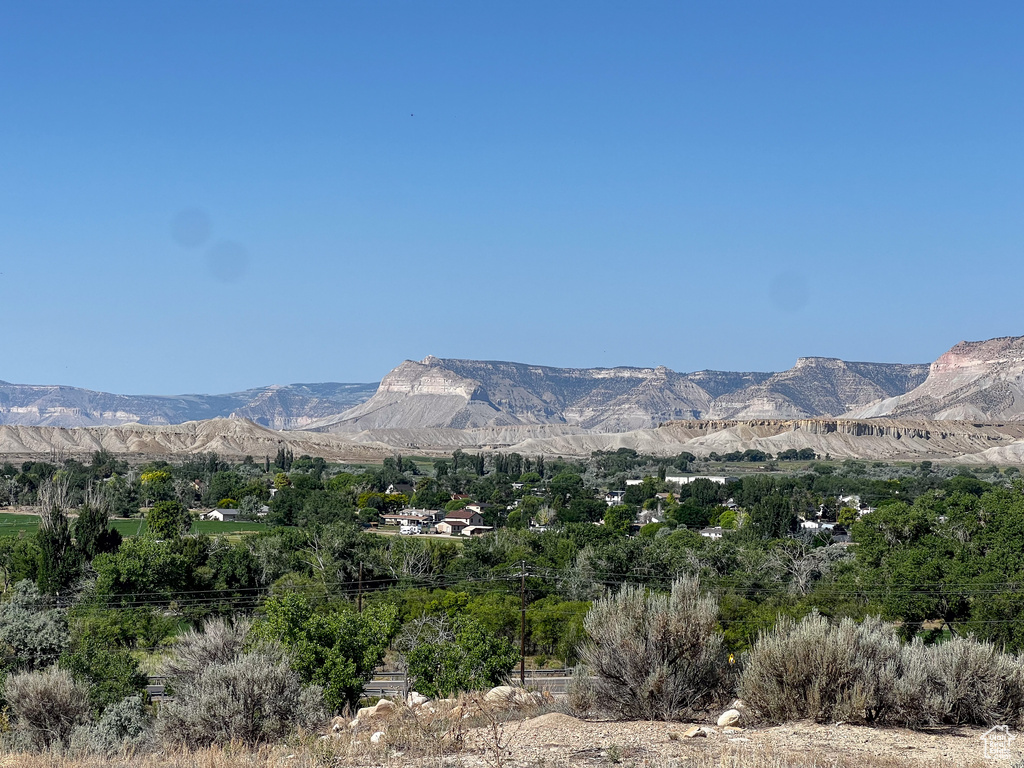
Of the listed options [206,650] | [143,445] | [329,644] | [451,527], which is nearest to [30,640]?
[329,644]

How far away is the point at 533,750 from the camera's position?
1307cm

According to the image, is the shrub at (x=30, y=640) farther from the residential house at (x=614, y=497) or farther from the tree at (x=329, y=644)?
the residential house at (x=614, y=497)

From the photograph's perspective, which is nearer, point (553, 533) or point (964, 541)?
point (964, 541)

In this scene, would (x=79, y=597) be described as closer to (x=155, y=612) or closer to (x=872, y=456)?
(x=155, y=612)

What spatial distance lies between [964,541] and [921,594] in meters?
7.94

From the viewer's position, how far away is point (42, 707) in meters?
17.3

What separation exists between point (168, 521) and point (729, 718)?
57.6 meters

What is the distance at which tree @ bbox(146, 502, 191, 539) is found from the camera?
208ft

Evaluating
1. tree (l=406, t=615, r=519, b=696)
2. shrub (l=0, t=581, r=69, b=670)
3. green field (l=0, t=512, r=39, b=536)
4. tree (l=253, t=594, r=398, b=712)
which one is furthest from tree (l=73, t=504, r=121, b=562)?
tree (l=406, t=615, r=519, b=696)

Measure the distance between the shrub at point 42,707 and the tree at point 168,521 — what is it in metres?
43.2

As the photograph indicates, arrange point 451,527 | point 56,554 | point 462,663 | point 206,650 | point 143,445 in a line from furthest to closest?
point 143,445 → point 451,527 → point 56,554 → point 462,663 → point 206,650

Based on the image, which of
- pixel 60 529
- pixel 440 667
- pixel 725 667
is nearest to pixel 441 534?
pixel 60 529

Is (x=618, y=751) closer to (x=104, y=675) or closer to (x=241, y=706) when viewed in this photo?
(x=241, y=706)

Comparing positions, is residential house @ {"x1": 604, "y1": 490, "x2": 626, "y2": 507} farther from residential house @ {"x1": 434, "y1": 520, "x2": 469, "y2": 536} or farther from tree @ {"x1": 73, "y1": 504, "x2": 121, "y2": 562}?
tree @ {"x1": 73, "y1": 504, "x2": 121, "y2": 562}
